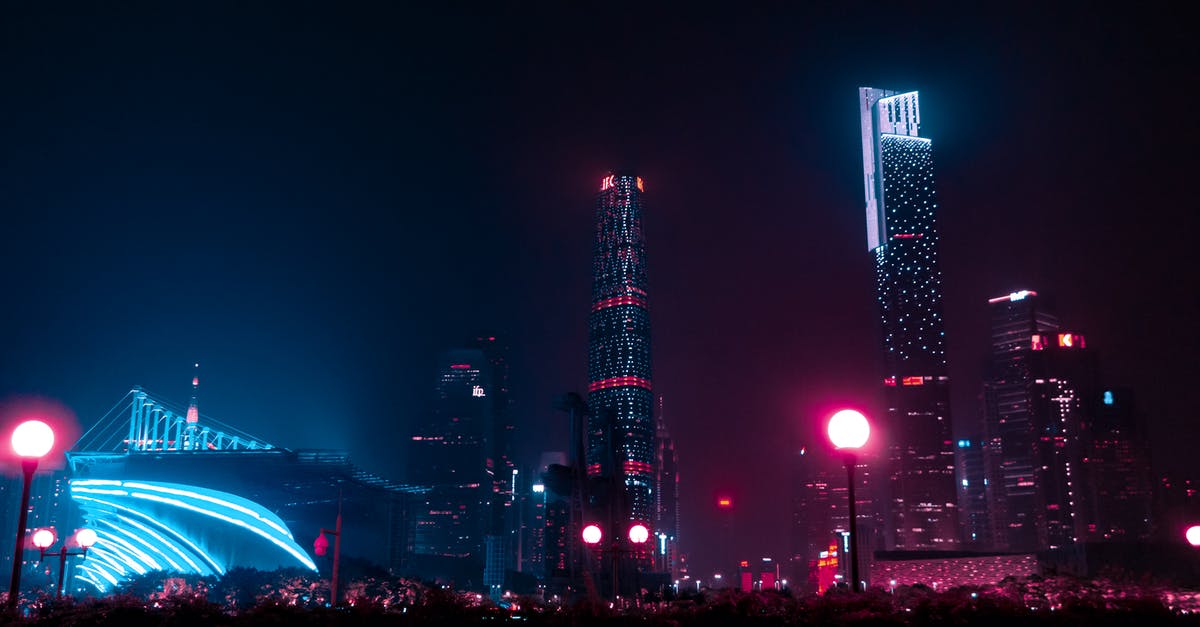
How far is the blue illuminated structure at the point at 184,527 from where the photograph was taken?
124562 millimetres

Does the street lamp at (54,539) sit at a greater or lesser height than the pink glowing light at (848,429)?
lesser

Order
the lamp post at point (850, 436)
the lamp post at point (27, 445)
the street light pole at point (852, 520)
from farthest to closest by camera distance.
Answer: the lamp post at point (27, 445)
the lamp post at point (850, 436)
the street light pole at point (852, 520)

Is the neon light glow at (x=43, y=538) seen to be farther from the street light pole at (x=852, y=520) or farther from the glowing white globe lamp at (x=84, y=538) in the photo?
the street light pole at (x=852, y=520)

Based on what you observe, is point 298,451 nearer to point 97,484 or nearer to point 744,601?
point 97,484

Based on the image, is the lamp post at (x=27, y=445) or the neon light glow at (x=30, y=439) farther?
the neon light glow at (x=30, y=439)

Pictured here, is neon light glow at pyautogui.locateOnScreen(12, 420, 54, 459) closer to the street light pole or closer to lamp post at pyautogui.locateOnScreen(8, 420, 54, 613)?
lamp post at pyautogui.locateOnScreen(8, 420, 54, 613)

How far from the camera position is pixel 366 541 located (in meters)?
190

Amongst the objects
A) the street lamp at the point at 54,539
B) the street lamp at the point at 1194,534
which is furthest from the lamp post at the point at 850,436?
the street lamp at the point at 54,539

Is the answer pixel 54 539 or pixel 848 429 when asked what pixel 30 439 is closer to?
pixel 54 539

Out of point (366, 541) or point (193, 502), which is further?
point (366, 541)

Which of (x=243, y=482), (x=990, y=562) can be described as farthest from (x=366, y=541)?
(x=990, y=562)

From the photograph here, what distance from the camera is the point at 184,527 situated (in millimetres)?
127125

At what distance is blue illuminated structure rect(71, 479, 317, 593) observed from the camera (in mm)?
124562

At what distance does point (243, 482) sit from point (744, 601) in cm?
14186
